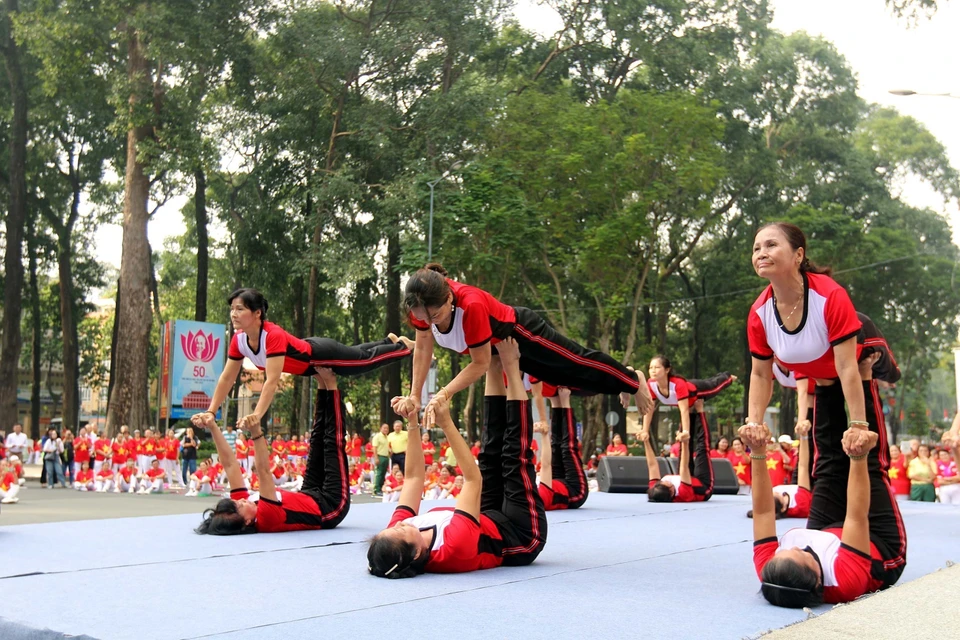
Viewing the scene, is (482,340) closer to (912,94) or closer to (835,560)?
(835,560)

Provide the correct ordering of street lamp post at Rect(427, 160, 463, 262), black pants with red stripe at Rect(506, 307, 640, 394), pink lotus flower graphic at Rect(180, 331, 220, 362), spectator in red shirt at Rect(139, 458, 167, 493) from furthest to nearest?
1. pink lotus flower graphic at Rect(180, 331, 220, 362)
2. street lamp post at Rect(427, 160, 463, 262)
3. spectator in red shirt at Rect(139, 458, 167, 493)
4. black pants with red stripe at Rect(506, 307, 640, 394)

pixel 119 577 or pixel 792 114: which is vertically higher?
pixel 792 114

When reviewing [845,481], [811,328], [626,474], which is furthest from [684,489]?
[811,328]

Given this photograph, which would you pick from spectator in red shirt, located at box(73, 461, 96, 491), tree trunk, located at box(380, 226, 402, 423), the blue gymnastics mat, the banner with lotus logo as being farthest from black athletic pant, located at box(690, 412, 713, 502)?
tree trunk, located at box(380, 226, 402, 423)

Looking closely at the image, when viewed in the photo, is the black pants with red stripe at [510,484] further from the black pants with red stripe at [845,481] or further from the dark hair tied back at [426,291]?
the black pants with red stripe at [845,481]

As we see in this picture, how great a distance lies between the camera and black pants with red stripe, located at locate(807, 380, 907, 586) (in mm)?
4613

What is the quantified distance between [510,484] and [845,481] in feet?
6.31

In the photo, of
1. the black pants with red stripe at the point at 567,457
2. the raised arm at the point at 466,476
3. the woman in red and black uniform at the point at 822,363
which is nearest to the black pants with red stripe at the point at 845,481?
the woman in red and black uniform at the point at 822,363

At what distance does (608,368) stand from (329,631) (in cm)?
370

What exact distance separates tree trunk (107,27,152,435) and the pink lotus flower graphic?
47.0 inches

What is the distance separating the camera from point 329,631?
370 cm

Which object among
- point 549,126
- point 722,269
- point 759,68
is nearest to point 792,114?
point 759,68

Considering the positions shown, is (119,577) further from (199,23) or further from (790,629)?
(199,23)

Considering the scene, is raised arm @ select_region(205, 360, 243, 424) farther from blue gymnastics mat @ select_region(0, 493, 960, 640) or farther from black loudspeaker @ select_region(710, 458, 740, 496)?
black loudspeaker @ select_region(710, 458, 740, 496)
